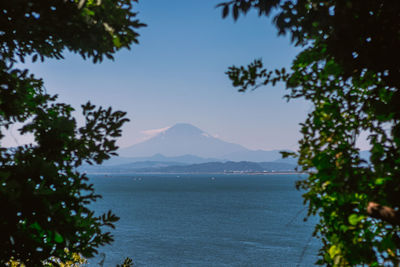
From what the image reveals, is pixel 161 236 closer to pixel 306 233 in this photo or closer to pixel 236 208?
pixel 306 233

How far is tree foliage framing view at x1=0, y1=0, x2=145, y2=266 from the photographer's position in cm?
365

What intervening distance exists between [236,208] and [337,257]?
395 feet

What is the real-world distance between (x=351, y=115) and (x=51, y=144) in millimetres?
4157

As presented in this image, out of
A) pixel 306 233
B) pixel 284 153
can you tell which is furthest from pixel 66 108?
pixel 306 233

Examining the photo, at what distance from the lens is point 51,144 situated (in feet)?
15.0

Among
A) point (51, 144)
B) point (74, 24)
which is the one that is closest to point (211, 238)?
point (51, 144)

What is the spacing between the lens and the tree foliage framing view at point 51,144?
3.65 m

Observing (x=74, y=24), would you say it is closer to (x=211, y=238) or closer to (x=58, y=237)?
(x=58, y=237)

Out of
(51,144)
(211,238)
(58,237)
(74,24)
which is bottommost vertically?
(211,238)

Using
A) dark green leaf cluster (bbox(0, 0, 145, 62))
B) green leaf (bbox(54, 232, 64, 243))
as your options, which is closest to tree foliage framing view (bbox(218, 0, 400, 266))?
dark green leaf cluster (bbox(0, 0, 145, 62))

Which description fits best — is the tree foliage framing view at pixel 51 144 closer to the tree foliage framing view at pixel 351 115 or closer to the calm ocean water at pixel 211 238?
the tree foliage framing view at pixel 351 115

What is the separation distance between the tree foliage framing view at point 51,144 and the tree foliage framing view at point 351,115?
5.89 ft

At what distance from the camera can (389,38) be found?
121 inches

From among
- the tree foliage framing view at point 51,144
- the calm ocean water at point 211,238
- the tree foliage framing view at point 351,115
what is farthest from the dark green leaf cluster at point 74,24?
the calm ocean water at point 211,238
